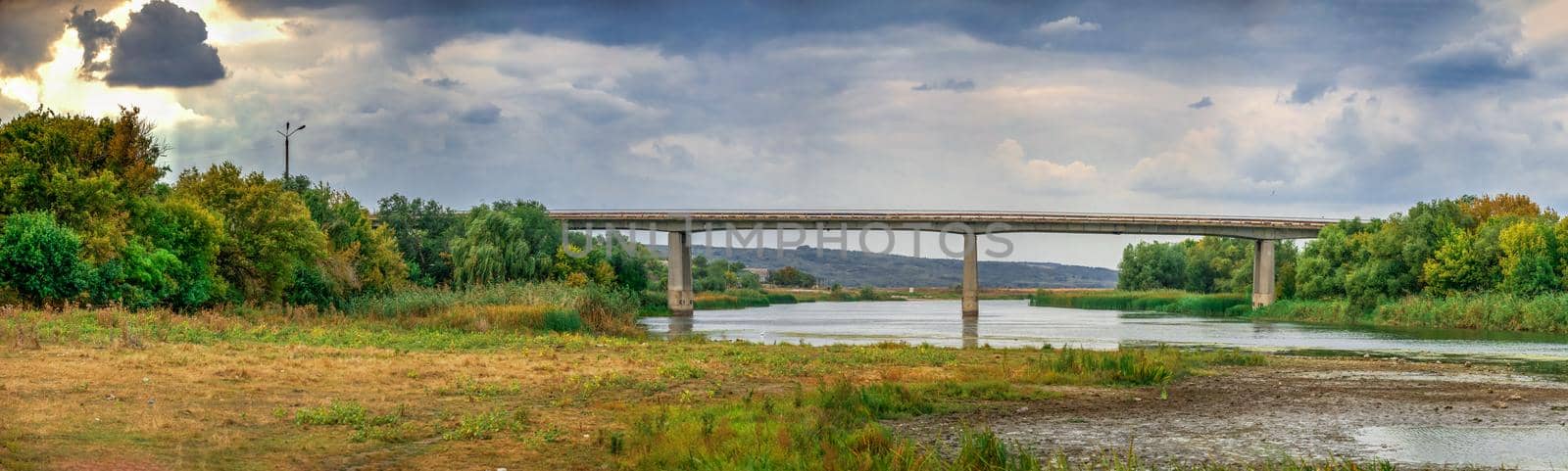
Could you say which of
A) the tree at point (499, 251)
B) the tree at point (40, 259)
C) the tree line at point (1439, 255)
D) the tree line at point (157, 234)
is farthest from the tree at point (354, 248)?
the tree line at point (1439, 255)

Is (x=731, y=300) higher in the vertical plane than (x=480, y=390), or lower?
lower

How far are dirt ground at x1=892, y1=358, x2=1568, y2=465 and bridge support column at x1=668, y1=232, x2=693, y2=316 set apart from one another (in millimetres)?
83406

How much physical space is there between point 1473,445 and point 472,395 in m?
15.8

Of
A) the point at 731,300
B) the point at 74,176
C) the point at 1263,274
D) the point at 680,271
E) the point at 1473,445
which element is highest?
the point at 74,176

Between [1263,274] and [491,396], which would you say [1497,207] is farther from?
[491,396]

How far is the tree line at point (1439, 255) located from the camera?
258 feet

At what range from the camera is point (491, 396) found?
2286 centimetres

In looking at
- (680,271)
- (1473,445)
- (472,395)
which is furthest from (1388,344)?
(680,271)

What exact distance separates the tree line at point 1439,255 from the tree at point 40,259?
74.5m

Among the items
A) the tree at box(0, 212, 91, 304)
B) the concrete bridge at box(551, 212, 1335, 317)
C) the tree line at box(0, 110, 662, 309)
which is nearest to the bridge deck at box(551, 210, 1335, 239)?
the concrete bridge at box(551, 212, 1335, 317)

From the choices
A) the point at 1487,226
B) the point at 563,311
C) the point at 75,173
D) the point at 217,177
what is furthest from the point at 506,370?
the point at 1487,226

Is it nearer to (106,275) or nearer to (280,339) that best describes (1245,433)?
(280,339)

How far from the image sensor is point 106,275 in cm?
4281

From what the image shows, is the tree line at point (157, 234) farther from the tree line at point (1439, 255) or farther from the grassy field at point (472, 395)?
the tree line at point (1439, 255)
